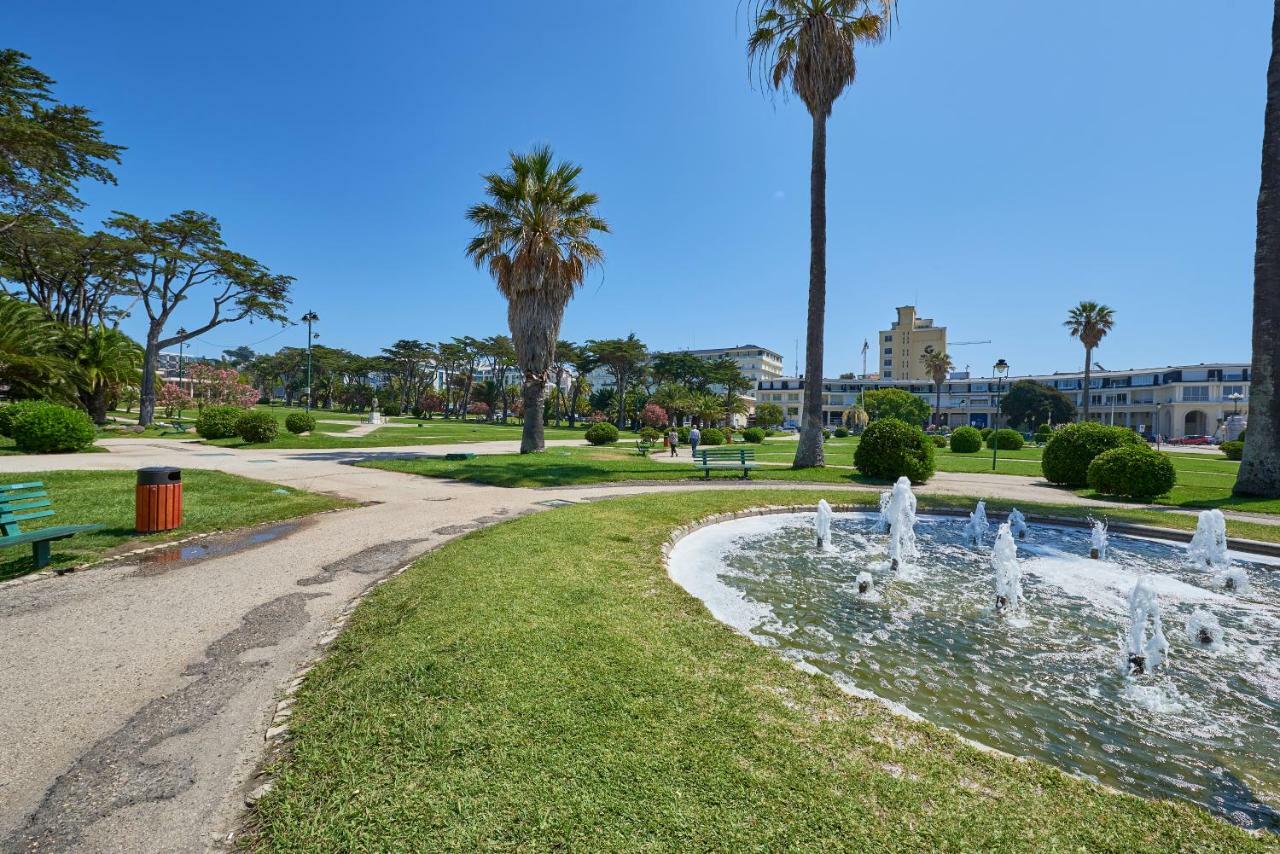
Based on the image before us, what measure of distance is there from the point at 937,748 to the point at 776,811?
48.9 inches

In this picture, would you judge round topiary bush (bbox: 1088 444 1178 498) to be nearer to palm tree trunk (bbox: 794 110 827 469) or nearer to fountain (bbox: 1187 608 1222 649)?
palm tree trunk (bbox: 794 110 827 469)

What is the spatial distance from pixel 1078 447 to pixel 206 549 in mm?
22122

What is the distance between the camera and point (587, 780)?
103 inches

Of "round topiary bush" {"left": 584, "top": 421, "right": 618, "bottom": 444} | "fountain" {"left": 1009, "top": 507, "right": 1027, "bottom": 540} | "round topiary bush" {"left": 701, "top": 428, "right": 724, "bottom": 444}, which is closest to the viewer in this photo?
"fountain" {"left": 1009, "top": 507, "right": 1027, "bottom": 540}

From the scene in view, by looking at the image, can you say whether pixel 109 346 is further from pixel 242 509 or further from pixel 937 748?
pixel 937 748

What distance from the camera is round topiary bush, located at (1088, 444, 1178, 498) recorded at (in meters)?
14.0

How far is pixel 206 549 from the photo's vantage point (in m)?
7.39

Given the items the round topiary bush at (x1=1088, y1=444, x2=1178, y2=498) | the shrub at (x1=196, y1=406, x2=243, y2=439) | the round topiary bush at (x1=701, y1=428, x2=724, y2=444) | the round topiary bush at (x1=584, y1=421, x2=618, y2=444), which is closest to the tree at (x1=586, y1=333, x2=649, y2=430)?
the round topiary bush at (x1=701, y1=428, x2=724, y2=444)

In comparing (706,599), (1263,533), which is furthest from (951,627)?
(1263,533)

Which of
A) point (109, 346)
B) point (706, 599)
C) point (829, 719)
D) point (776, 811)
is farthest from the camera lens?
point (109, 346)

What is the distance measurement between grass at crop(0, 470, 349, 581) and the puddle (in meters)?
0.53

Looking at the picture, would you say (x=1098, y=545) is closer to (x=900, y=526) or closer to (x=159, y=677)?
(x=900, y=526)

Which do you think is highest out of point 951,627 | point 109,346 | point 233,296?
point 233,296

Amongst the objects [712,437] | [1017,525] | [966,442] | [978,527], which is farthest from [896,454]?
[712,437]
